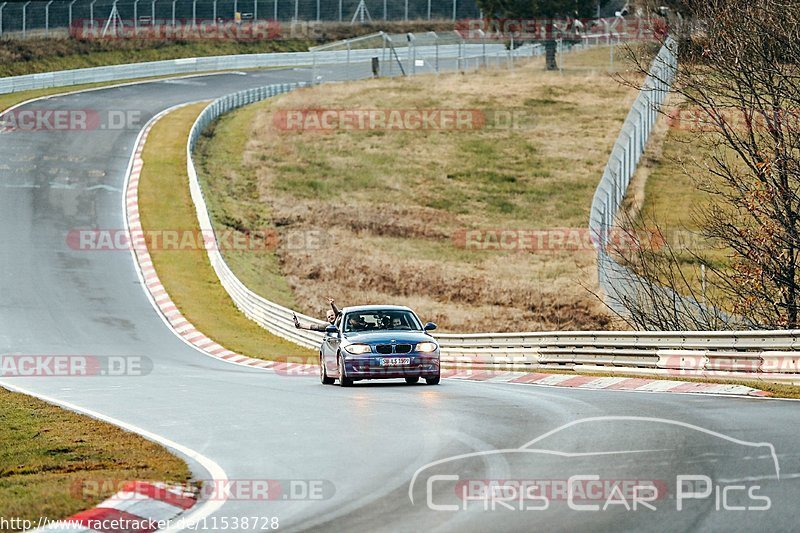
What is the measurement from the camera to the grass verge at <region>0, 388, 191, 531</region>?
9.36 m

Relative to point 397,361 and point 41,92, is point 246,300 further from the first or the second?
point 41,92

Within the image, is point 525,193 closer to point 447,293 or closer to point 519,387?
point 447,293

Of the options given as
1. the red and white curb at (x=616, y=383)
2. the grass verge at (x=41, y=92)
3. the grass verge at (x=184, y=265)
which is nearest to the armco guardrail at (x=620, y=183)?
the red and white curb at (x=616, y=383)

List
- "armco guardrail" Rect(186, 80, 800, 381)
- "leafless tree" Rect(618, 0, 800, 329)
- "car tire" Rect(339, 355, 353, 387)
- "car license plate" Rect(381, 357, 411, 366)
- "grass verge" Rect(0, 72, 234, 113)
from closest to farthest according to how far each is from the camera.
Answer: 1. "armco guardrail" Rect(186, 80, 800, 381)
2. "car license plate" Rect(381, 357, 411, 366)
3. "car tire" Rect(339, 355, 353, 387)
4. "leafless tree" Rect(618, 0, 800, 329)
5. "grass verge" Rect(0, 72, 234, 113)

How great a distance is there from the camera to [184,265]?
4094 centimetres

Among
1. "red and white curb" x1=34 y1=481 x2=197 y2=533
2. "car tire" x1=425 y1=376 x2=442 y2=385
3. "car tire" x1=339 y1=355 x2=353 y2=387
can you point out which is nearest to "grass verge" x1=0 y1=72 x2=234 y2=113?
"car tire" x1=339 y1=355 x2=353 y2=387

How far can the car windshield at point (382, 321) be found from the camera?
20500 millimetres

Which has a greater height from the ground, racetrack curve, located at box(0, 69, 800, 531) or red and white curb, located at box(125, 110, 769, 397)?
racetrack curve, located at box(0, 69, 800, 531)

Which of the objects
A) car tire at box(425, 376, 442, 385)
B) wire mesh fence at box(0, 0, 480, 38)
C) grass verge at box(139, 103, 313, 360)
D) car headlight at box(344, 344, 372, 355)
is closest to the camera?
car headlight at box(344, 344, 372, 355)

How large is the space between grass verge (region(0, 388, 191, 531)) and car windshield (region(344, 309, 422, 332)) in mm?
5453

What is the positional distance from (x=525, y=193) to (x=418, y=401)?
36.4 meters

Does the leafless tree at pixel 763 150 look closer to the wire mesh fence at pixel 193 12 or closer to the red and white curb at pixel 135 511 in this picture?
the red and white curb at pixel 135 511

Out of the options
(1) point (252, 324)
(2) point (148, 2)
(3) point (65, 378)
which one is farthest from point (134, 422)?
(2) point (148, 2)

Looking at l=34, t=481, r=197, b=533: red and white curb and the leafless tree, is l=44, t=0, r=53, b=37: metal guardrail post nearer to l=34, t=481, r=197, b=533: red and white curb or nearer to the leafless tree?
the leafless tree
